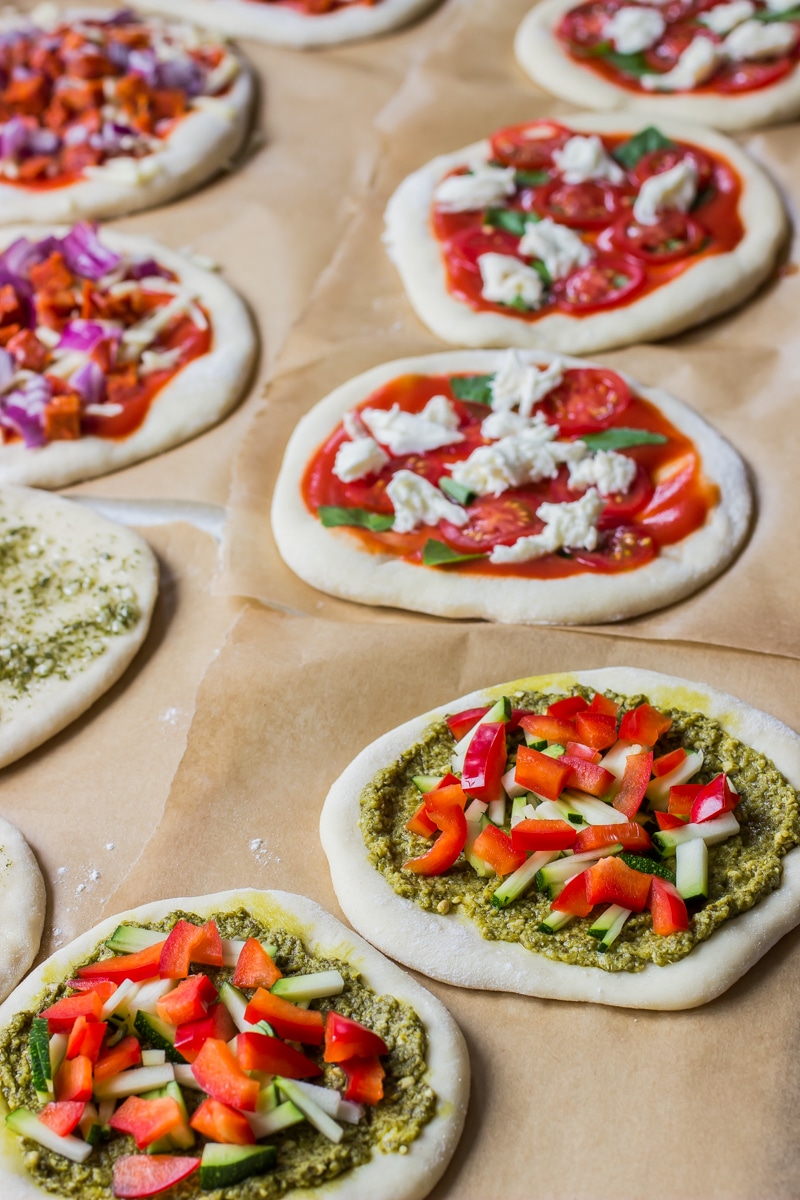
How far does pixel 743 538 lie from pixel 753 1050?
154 centimetres

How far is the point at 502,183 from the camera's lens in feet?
14.2

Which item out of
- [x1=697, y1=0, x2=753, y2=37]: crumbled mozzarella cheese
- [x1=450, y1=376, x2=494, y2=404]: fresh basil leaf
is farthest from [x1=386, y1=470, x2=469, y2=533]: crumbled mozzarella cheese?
[x1=697, y1=0, x2=753, y2=37]: crumbled mozzarella cheese

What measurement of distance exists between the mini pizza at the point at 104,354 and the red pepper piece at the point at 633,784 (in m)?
2.02

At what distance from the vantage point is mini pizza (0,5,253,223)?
4.70m

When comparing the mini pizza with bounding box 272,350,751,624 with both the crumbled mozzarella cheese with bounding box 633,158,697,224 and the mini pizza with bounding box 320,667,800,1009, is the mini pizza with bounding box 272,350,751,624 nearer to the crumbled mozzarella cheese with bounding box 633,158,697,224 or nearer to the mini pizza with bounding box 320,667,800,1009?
the mini pizza with bounding box 320,667,800,1009

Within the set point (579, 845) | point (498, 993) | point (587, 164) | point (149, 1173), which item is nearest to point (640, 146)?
point (587, 164)

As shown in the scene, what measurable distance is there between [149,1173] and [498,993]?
0.81m

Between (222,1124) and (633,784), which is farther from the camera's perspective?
(633,784)

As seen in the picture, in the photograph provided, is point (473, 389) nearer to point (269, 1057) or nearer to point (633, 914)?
point (633, 914)

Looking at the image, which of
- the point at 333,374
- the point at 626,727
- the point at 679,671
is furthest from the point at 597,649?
the point at 333,374

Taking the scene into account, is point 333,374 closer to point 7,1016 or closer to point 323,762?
point 323,762

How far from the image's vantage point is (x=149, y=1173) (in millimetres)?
2146

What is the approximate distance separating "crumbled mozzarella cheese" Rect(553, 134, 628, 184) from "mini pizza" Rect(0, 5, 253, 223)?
151 cm

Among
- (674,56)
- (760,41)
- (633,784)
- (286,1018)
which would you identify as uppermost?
(760,41)
